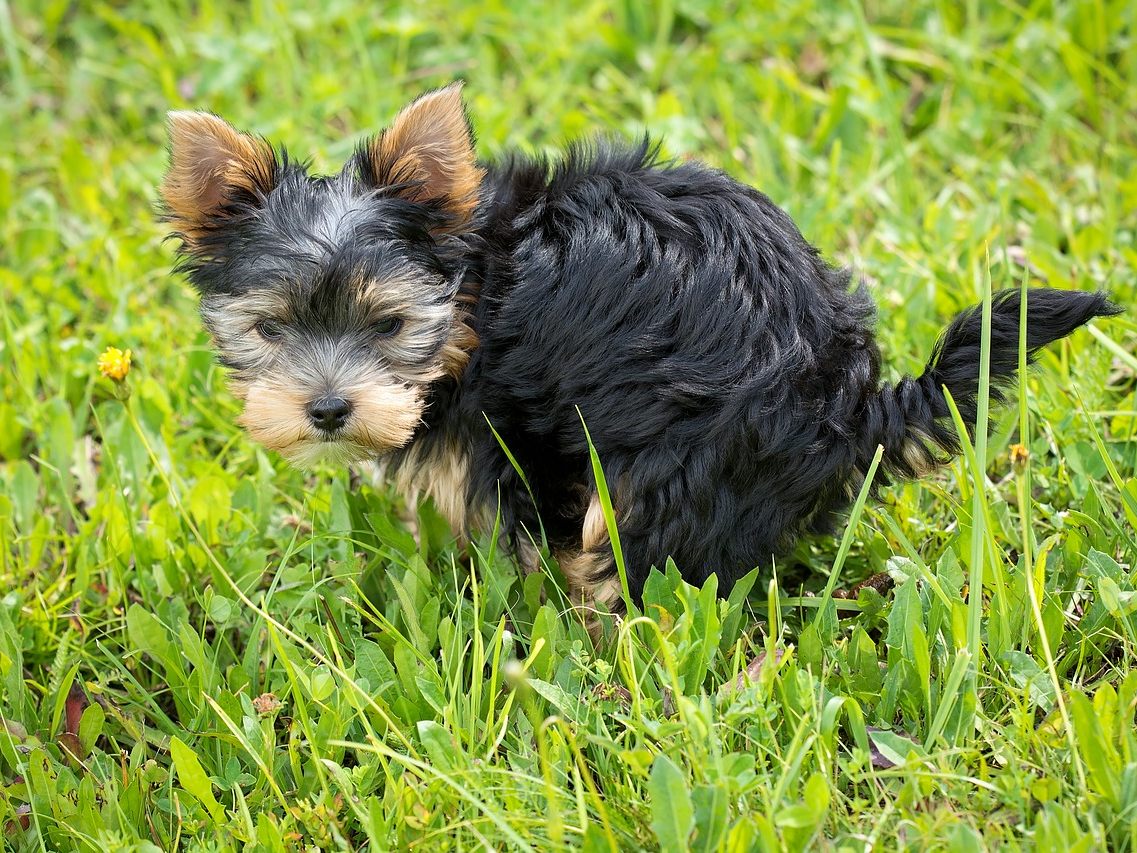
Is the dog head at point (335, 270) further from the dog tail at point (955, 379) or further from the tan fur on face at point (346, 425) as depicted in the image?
the dog tail at point (955, 379)

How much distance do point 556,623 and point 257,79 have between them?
177 inches

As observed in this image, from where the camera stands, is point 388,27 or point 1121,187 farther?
point 388,27

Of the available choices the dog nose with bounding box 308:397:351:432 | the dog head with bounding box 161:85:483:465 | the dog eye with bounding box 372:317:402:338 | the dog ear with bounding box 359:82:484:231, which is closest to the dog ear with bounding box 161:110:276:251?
the dog head with bounding box 161:85:483:465

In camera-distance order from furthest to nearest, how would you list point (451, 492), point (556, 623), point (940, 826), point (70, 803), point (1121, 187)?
1. point (1121, 187)
2. point (451, 492)
3. point (556, 623)
4. point (70, 803)
5. point (940, 826)

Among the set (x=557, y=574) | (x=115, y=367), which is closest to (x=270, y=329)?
(x=115, y=367)

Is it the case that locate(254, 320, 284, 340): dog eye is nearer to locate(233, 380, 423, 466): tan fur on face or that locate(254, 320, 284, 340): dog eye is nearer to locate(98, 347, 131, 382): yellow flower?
locate(233, 380, 423, 466): tan fur on face

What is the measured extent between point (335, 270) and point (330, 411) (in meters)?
0.39

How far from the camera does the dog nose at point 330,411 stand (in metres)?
3.13

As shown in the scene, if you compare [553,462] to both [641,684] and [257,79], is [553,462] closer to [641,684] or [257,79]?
[641,684]

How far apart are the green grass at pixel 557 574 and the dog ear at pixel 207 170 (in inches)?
29.6

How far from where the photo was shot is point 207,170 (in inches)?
127

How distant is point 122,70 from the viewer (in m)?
6.59

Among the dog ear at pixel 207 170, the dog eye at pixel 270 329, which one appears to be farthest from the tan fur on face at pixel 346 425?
the dog ear at pixel 207 170

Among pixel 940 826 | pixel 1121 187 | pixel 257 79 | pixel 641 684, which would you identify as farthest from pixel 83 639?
pixel 1121 187
